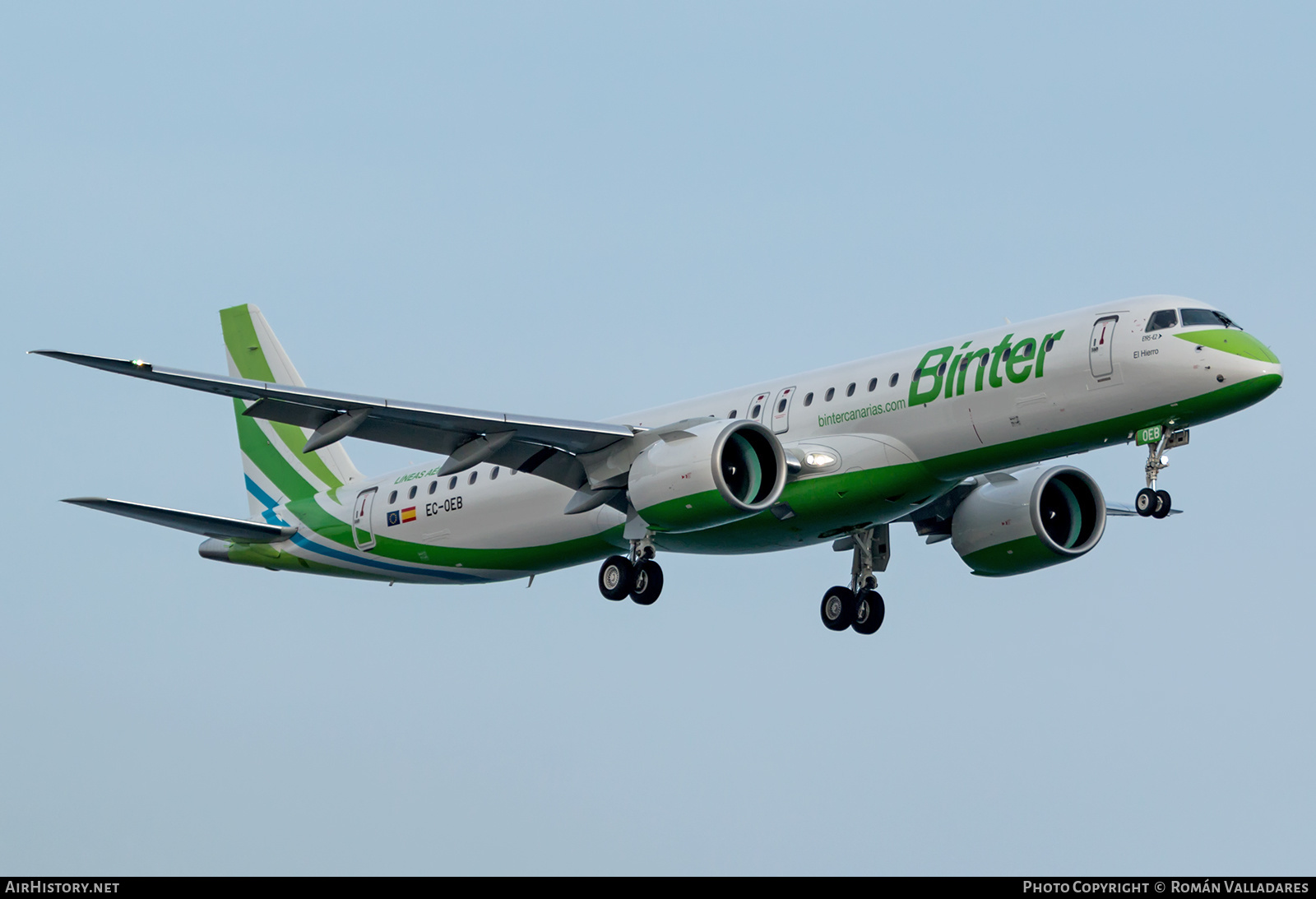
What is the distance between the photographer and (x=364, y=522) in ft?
152

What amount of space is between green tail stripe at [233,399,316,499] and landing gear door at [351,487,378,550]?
251cm

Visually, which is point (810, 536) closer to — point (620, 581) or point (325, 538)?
point (620, 581)

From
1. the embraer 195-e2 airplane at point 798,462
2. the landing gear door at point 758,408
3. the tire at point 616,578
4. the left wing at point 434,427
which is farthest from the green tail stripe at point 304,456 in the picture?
the landing gear door at point 758,408

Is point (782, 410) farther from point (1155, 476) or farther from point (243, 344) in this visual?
point (243, 344)

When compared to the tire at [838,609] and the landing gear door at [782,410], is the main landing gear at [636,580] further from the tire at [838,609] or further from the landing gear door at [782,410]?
the tire at [838,609]

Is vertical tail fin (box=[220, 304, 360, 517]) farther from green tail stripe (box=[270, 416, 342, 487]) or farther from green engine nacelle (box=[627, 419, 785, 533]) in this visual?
green engine nacelle (box=[627, 419, 785, 533])

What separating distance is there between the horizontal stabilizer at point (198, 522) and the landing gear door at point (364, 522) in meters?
1.96

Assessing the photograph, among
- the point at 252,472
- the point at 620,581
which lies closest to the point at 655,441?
the point at 620,581

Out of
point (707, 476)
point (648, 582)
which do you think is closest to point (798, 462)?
point (707, 476)

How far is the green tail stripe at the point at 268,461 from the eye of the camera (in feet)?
161

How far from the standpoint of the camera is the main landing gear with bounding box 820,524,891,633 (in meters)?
43.2

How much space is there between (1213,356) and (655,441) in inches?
447

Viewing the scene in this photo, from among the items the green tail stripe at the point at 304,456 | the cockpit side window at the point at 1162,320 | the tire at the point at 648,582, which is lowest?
the tire at the point at 648,582

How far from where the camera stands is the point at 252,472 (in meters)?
50.7
